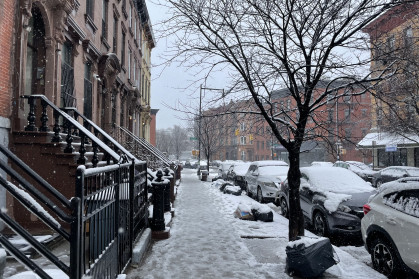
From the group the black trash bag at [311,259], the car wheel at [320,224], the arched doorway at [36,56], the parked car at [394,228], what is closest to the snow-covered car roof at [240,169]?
the car wheel at [320,224]

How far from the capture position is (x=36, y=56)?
8117mm

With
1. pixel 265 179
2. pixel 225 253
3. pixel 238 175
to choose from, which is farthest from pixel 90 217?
pixel 238 175

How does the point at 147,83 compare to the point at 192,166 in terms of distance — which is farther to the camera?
the point at 192,166

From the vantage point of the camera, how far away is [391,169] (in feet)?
69.3

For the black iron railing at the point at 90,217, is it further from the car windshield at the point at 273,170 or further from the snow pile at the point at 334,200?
the car windshield at the point at 273,170

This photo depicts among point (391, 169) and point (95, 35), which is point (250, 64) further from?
point (391, 169)

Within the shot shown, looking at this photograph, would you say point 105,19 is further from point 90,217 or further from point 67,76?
point 90,217

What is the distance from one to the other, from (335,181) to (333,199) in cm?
127

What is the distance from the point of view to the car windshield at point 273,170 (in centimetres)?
1389

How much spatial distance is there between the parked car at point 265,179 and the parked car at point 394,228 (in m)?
7.14

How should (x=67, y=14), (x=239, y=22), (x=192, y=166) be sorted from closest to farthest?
1. (x=239, y=22)
2. (x=67, y=14)
3. (x=192, y=166)

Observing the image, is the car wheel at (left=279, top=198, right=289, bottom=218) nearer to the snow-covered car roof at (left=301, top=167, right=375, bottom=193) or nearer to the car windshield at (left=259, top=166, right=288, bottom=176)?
the snow-covered car roof at (left=301, top=167, right=375, bottom=193)

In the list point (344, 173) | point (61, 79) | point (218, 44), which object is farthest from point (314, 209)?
point (61, 79)

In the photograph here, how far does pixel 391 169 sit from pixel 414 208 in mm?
18529
